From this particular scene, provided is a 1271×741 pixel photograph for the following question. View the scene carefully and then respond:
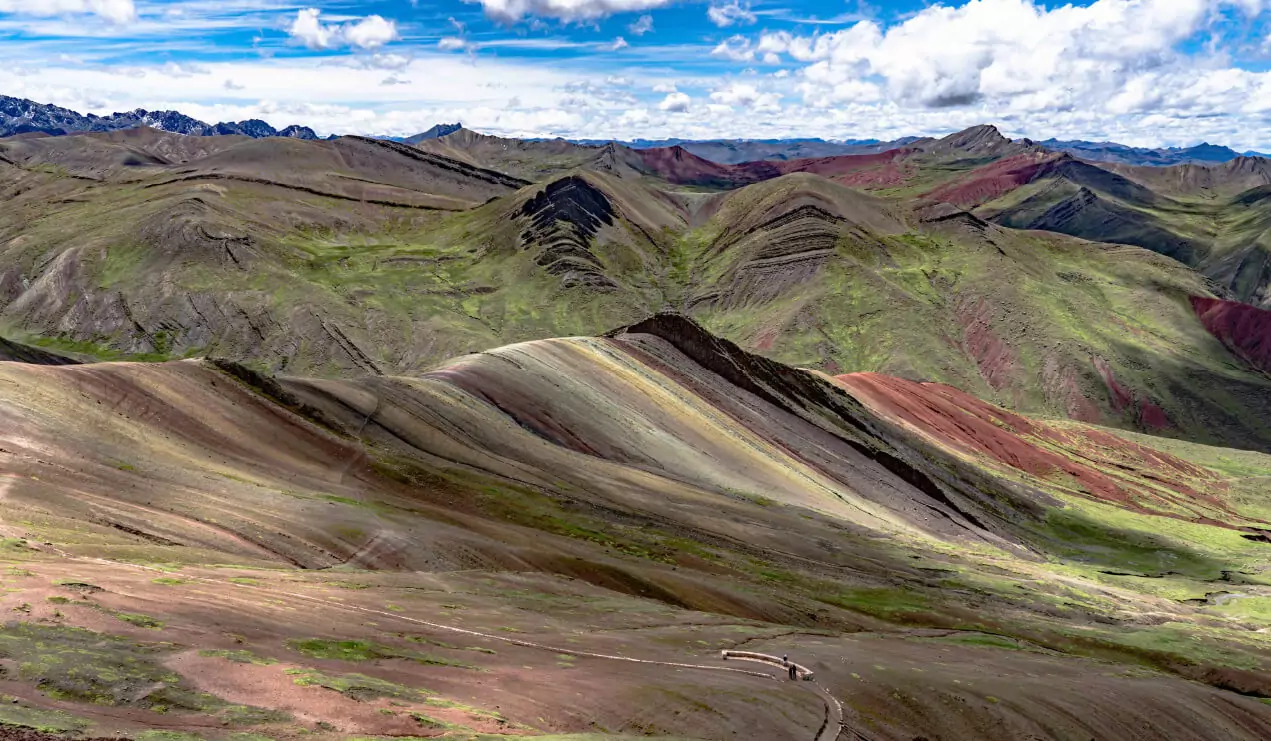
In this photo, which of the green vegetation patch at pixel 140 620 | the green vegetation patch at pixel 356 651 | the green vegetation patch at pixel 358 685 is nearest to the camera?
the green vegetation patch at pixel 358 685

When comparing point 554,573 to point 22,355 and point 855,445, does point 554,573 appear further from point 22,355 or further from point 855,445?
point 22,355

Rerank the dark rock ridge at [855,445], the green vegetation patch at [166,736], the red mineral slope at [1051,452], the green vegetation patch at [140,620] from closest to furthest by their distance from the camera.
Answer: the green vegetation patch at [166,736], the green vegetation patch at [140,620], the dark rock ridge at [855,445], the red mineral slope at [1051,452]

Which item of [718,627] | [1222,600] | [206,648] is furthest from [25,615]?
[1222,600]

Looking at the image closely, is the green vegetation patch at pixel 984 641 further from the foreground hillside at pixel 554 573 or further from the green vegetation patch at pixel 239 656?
the green vegetation patch at pixel 239 656

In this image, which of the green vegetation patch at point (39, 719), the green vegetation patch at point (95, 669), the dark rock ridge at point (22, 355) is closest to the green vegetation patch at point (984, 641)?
the green vegetation patch at point (95, 669)

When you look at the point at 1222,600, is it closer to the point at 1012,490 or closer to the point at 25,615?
the point at 1012,490

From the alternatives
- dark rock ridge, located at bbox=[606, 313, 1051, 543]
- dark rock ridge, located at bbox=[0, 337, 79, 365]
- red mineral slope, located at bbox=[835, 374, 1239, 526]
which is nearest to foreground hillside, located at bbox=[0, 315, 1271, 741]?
dark rock ridge, located at bbox=[606, 313, 1051, 543]
